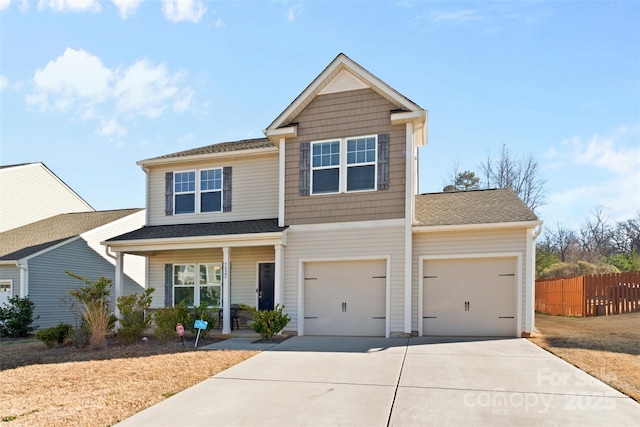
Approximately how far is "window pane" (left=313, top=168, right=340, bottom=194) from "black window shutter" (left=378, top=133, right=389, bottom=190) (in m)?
1.17

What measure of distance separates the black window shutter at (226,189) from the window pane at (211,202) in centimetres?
19

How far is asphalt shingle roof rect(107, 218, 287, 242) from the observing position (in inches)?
496

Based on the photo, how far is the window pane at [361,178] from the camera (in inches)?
470

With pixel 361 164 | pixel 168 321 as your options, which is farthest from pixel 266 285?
pixel 361 164

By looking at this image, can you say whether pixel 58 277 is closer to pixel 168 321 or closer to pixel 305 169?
pixel 168 321

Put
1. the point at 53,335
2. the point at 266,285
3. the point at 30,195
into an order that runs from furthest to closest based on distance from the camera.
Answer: the point at 30,195
the point at 266,285
the point at 53,335

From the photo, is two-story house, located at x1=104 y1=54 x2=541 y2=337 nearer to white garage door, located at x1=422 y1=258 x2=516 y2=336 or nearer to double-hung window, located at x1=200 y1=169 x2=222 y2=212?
white garage door, located at x1=422 y1=258 x2=516 y2=336

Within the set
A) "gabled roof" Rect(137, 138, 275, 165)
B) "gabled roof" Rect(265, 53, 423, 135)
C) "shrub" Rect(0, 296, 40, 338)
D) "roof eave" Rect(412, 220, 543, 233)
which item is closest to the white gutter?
"roof eave" Rect(412, 220, 543, 233)

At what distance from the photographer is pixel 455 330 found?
11.4 m

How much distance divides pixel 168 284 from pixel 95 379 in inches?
311

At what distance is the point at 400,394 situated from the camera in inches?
234

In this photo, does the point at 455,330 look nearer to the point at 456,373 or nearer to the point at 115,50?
the point at 456,373

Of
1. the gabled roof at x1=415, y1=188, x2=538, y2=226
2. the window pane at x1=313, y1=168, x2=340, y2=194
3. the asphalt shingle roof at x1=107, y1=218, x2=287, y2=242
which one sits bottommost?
the asphalt shingle roof at x1=107, y1=218, x2=287, y2=242

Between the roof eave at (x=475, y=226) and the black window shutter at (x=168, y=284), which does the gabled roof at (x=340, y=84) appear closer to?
the roof eave at (x=475, y=226)
